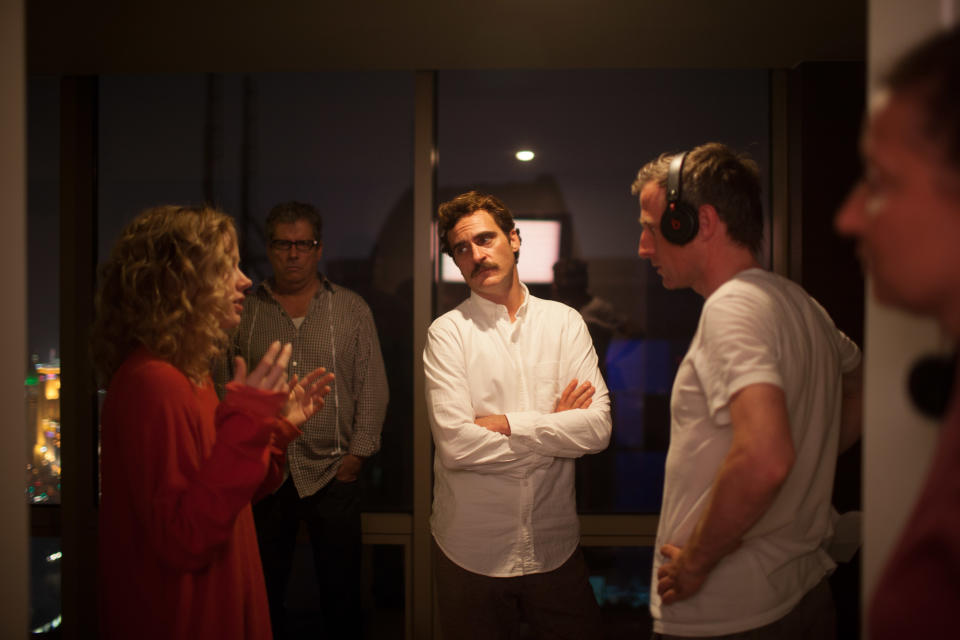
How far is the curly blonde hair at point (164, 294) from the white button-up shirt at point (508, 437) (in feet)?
2.56

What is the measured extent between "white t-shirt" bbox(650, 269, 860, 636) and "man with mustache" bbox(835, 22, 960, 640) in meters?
0.58

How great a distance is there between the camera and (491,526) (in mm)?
1920

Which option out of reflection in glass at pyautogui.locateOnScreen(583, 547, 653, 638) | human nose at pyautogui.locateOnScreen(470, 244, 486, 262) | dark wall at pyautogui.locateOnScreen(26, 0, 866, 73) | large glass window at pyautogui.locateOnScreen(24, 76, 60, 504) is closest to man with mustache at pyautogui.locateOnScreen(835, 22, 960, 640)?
human nose at pyautogui.locateOnScreen(470, 244, 486, 262)

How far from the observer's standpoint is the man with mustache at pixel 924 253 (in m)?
0.55

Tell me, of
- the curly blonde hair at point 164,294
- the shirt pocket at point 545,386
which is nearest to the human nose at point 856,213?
the curly blonde hair at point 164,294

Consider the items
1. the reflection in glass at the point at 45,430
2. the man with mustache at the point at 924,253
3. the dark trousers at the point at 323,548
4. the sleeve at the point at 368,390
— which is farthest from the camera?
the reflection in glass at the point at 45,430

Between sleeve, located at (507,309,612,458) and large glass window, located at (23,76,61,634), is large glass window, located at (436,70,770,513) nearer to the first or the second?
sleeve, located at (507,309,612,458)

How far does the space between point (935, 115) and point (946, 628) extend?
1.52ft

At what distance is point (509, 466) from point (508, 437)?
0.31ft

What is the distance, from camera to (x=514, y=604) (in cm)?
198

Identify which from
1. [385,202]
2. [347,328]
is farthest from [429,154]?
[347,328]

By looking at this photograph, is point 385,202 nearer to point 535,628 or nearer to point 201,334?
point 201,334

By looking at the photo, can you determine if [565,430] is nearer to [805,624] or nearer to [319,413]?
[805,624]

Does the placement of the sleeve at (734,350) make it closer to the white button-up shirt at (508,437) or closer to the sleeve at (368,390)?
the white button-up shirt at (508,437)
